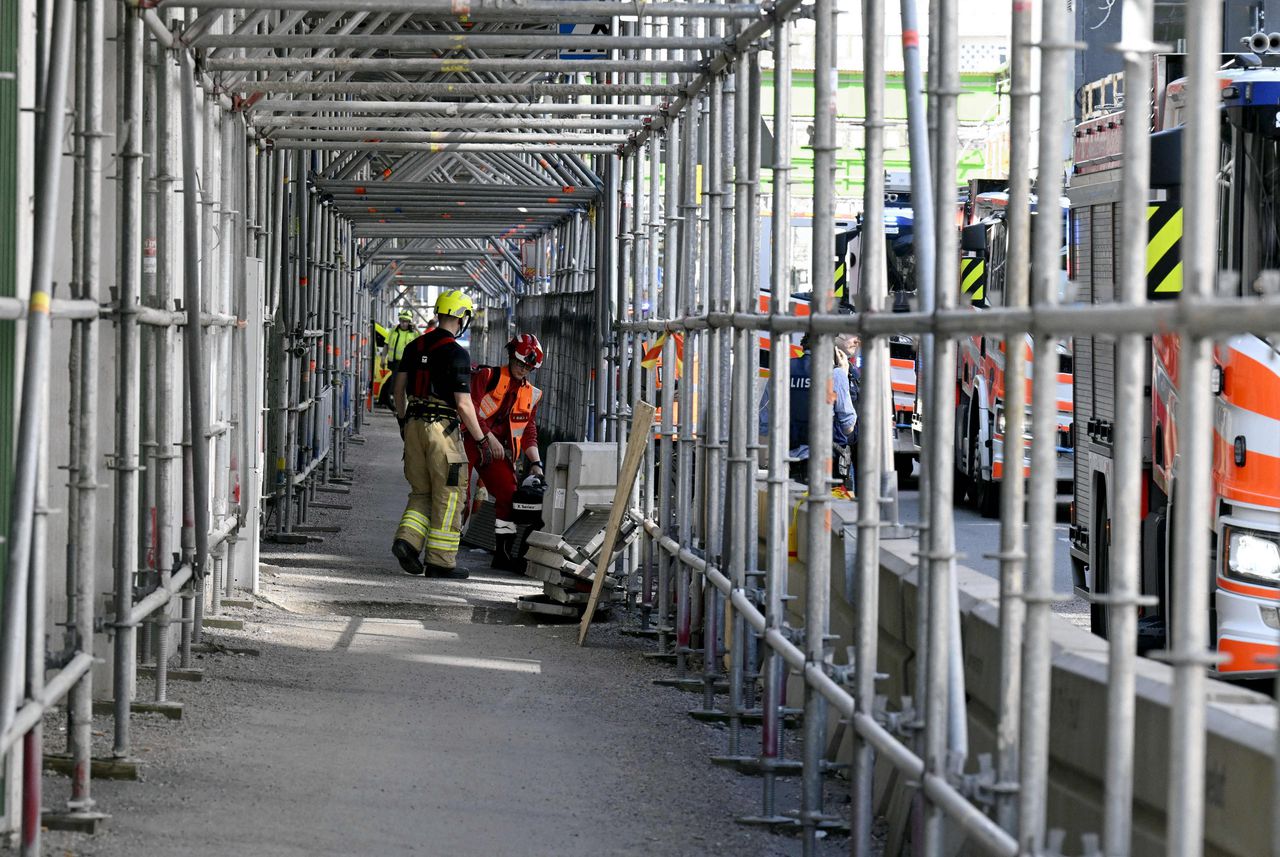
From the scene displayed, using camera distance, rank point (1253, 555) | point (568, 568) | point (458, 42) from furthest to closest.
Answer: point (568, 568) → point (458, 42) → point (1253, 555)

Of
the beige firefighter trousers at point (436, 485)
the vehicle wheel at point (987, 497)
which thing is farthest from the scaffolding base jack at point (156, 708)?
the vehicle wheel at point (987, 497)

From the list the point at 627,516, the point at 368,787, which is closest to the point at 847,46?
the point at 627,516

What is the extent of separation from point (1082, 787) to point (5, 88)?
3337 millimetres

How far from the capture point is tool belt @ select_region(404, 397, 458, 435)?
13.1m

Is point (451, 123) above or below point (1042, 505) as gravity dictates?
above

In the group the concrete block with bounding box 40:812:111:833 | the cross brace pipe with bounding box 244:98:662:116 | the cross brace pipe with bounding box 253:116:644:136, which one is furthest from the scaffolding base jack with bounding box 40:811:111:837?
the cross brace pipe with bounding box 253:116:644:136

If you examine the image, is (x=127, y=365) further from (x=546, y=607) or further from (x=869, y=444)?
(x=546, y=607)

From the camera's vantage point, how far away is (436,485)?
1297 cm

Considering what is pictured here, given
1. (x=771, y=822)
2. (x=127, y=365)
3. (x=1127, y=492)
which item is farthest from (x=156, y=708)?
(x=1127, y=492)

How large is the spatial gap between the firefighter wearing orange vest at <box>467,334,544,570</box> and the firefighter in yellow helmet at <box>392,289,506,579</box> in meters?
0.65

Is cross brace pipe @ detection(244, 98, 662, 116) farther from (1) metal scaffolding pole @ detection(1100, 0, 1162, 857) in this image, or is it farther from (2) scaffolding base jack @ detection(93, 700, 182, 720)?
(1) metal scaffolding pole @ detection(1100, 0, 1162, 857)

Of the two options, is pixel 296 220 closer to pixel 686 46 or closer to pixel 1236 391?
pixel 686 46

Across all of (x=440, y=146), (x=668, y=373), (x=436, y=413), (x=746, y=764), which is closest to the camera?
(x=746, y=764)

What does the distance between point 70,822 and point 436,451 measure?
713 cm
